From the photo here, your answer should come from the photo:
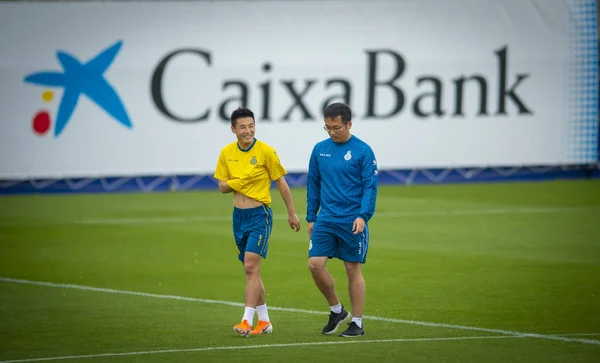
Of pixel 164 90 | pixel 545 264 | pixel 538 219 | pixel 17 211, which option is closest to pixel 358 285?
pixel 545 264

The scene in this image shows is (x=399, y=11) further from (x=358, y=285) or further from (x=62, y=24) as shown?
(x=358, y=285)

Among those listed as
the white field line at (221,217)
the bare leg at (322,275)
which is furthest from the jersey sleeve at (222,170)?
the white field line at (221,217)

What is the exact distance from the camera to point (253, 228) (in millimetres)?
10508

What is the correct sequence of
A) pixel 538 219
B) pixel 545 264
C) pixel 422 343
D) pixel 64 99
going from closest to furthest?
pixel 422 343 < pixel 545 264 < pixel 538 219 < pixel 64 99

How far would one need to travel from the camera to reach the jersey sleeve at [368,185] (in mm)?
9961

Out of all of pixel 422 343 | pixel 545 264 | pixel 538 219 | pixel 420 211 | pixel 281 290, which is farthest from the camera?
pixel 420 211

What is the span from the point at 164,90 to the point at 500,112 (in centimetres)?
733

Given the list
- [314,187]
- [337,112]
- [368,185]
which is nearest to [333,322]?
[314,187]

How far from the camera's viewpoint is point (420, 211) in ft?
70.8

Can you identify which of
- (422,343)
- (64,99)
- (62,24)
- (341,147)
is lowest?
(422,343)

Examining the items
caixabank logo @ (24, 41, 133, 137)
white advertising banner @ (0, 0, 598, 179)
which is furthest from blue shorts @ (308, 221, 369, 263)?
caixabank logo @ (24, 41, 133, 137)

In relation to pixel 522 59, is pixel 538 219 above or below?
below

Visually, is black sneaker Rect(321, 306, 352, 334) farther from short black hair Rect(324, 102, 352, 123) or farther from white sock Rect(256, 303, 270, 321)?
short black hair Rect(324, 102, 352, 123)

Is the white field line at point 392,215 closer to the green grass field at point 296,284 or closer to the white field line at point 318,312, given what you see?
the green grass field at point 296,284
